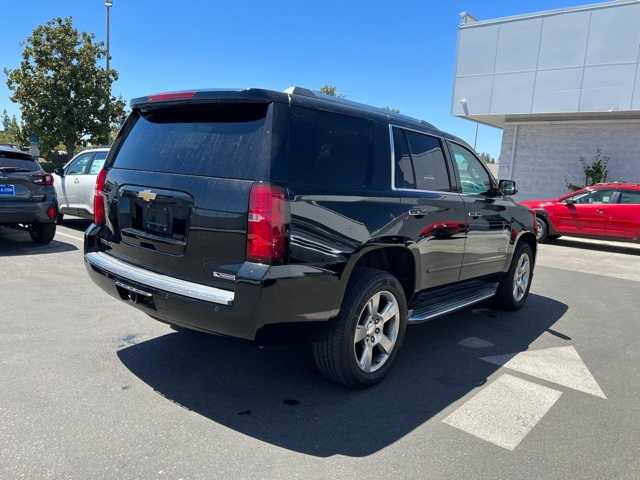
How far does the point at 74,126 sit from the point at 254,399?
25.8 meters

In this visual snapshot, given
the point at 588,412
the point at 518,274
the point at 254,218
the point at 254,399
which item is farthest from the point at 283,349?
the point at 518,274

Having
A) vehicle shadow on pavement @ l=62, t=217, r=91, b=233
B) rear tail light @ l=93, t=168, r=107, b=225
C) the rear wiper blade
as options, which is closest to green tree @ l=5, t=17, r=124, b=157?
vehicle shadow on pavement @ l=62, t=217, r=91, b=233

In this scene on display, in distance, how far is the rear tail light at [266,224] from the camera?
9.25 ft

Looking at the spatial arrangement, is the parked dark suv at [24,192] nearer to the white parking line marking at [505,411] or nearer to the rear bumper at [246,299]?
the rear bumper at [246,299]

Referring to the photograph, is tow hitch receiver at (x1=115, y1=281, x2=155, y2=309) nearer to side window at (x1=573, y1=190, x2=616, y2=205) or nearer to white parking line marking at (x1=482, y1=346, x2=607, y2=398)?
white parking line marking at (x1=482, y1=346, x2=607, y2=398)

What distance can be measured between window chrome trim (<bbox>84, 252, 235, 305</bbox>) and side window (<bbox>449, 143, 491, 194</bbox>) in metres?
2.71

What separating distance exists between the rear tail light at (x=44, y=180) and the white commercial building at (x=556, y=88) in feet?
45.5

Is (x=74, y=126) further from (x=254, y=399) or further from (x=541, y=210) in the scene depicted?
(x=254, y=399)

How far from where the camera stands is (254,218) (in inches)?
111

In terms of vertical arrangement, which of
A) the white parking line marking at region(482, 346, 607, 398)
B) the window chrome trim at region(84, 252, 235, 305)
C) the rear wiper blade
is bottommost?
Answer: the white parking line marking at region(482, 346, 607, 398)

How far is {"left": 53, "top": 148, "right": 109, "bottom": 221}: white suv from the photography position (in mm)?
9844

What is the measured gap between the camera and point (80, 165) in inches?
410

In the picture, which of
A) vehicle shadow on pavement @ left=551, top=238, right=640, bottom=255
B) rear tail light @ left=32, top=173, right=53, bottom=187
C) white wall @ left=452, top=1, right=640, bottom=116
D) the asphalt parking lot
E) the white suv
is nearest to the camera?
the asphalt parking lot

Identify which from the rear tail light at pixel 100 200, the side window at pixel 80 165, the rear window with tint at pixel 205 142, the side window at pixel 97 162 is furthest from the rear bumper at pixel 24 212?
the rear window with tint at pixel 205 142
